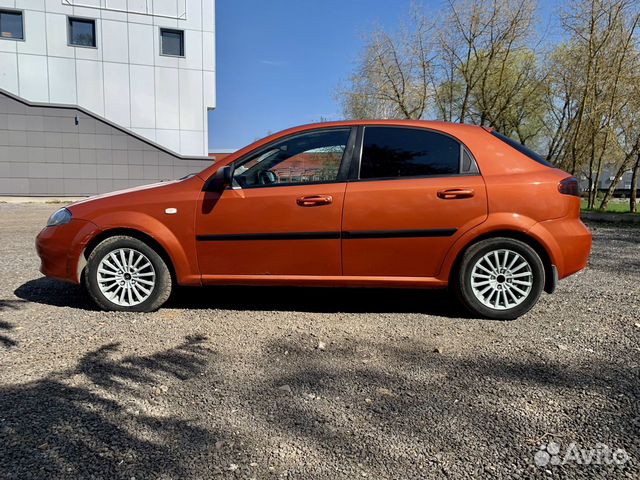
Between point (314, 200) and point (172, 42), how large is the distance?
2529cm

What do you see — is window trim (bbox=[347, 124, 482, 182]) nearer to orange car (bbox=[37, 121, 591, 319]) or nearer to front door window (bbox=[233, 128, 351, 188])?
orange car (bbox=[37, 121, 591, 319])

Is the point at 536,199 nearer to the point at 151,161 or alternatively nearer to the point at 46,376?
the point at 46,376

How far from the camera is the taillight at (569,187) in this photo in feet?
13.1

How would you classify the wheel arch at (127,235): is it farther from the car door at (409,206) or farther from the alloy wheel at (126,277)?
the car door at (409,206)

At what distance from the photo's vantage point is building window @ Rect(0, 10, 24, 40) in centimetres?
2320

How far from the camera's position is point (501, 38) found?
750 inches

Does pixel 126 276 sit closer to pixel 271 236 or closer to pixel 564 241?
pixel 271 236

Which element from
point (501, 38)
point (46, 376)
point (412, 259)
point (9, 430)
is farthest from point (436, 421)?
point (501, 38)

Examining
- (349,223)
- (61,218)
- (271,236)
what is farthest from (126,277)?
(349,223)

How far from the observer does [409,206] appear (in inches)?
157

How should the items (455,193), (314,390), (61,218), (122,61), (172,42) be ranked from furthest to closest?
1. (172,42)
2. (122,61)
3. (61,218)
4. (455,193)
5. (314,390)

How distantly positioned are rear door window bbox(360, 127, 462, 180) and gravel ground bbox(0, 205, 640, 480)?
4.44ft

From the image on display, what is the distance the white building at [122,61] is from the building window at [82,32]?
0.05 metres

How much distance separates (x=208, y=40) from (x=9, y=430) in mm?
26877
